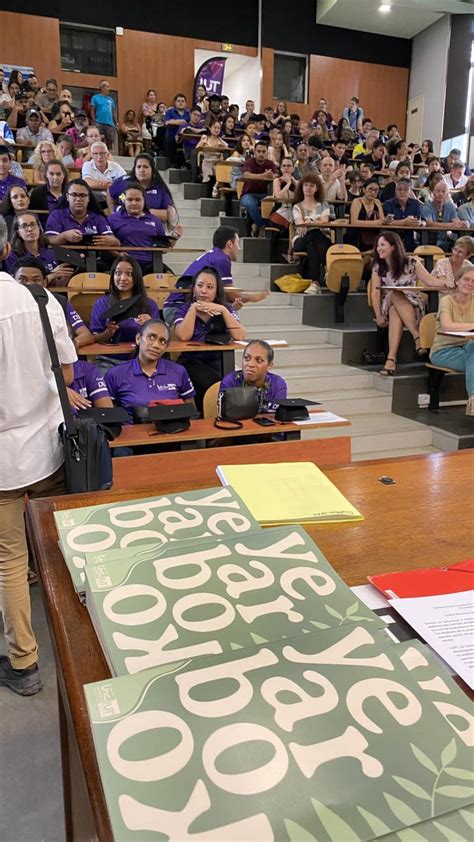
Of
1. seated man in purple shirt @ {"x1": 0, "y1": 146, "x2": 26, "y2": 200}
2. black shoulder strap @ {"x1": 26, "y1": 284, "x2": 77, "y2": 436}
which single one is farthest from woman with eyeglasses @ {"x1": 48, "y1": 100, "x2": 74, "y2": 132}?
black shoulder strap @ {"x1": 26, "y1": 284, "x2": 77, "y2": 436}

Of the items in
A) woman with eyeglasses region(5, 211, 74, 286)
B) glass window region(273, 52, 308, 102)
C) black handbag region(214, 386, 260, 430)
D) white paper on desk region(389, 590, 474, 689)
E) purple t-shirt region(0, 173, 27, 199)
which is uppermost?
glass window region(273, 52, 308, 102)

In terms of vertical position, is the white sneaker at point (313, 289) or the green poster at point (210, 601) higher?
the white sneaker at point (313, 289)

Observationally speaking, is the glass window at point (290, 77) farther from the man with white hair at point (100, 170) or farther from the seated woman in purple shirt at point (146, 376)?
the seated woman in purple shirt at point (146, 376)

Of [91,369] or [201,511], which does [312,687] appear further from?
[91,369]

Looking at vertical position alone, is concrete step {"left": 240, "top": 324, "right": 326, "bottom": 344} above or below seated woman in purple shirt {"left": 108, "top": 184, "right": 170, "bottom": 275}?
below

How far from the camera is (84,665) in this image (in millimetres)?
568

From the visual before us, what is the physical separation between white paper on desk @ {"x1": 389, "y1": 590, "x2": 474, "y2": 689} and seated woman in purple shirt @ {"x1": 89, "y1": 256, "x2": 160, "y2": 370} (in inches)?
127

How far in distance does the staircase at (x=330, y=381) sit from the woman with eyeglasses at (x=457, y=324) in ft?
1.44

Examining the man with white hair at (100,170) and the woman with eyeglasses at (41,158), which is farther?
the man with white hair at (100,170)

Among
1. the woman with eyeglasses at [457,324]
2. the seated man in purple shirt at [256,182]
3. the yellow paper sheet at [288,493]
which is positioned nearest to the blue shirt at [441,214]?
the seated man in purple shirt at [256,182]

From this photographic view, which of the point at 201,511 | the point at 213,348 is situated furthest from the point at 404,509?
the point at 213,348

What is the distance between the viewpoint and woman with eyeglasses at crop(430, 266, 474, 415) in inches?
155

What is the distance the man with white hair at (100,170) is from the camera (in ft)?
19.5

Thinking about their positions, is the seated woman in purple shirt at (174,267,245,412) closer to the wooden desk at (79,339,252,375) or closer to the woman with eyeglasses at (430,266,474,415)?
the wooden desk at (79,339,252,375)
